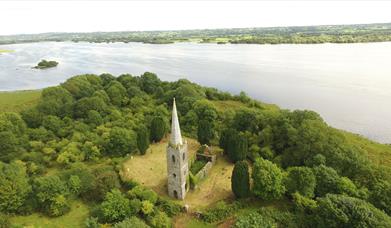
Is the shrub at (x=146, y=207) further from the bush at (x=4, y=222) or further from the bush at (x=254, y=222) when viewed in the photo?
the bush at (x=4, y=222)

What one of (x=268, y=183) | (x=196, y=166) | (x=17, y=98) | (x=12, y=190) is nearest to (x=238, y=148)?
(x=196, y=166)

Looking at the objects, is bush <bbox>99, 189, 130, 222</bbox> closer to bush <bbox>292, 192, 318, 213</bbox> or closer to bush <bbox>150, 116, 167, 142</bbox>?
bush <bbox>292, 192, 318, 213</bbox>

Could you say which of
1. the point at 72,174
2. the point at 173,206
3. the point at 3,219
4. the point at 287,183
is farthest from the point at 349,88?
the point at 3,219

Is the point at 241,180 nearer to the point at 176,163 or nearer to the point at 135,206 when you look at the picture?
the point at 176,163

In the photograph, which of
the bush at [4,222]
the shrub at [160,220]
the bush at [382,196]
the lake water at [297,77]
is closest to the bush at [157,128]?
the shrub at [160,220]

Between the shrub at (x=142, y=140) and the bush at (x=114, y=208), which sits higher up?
the shrub at (x=142, y=140)
